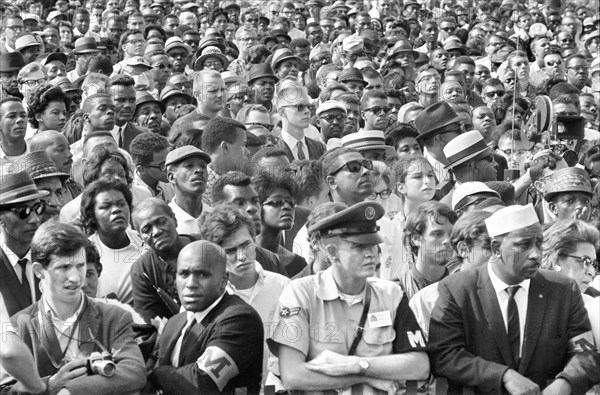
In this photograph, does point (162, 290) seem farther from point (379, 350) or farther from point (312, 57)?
point (312, 57)

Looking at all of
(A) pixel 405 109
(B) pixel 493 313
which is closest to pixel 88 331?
(B) pixel 493 313

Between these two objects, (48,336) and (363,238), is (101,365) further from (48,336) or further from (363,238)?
(363,238)

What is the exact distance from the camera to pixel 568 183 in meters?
9.50

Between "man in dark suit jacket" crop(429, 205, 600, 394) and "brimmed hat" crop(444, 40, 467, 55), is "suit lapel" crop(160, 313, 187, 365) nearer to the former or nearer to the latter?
"man in dark suit jacket" crop(429, 205, 600, 394)

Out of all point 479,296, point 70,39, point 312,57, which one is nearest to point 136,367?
point 479,296

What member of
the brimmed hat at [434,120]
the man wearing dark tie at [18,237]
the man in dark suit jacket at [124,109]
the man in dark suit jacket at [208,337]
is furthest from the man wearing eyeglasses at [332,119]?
the man in dark suit jacket at [208,337]

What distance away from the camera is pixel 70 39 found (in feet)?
57.8

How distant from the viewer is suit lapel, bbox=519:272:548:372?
21.3 feet

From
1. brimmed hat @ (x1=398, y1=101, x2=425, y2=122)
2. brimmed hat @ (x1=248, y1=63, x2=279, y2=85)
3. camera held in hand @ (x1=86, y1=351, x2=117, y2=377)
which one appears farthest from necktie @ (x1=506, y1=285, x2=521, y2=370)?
brimmed hat @ (x1=248, y1=63, x2=279, y2=85)

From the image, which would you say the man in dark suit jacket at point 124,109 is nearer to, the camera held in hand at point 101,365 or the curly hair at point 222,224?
the curly hair at point 222,224

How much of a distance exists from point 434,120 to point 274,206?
115 inches

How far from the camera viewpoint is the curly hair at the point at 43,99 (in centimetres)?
1128

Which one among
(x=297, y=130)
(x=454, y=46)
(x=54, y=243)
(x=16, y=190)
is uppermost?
(x=16, y=190)

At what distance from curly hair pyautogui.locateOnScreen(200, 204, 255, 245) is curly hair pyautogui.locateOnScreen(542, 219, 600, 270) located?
5.60 feet
